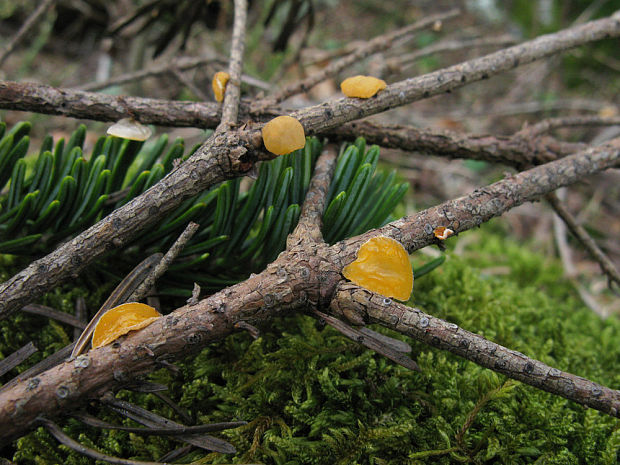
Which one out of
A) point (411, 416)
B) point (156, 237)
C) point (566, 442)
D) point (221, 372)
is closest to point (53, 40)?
point (156, 237)

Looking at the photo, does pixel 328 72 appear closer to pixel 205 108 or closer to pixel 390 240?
pixel 205 108

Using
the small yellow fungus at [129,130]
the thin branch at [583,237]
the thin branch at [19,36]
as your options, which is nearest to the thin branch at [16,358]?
the small yellow fungus at [129,130]

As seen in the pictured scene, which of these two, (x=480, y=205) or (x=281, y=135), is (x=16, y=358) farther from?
(x=480, y=205)

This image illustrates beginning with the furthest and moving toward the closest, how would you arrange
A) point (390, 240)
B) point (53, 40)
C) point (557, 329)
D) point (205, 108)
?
point (53, 40)
point (557, 329)
point (205, 108)
point (390, 240)

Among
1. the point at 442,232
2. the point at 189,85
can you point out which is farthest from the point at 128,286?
the point at 189,85

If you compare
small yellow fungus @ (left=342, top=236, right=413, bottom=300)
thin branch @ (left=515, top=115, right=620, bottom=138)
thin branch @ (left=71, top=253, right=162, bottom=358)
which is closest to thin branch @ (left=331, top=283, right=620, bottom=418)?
small yellow fungus @ (left=342, top=236, right=413, bottom=300)
